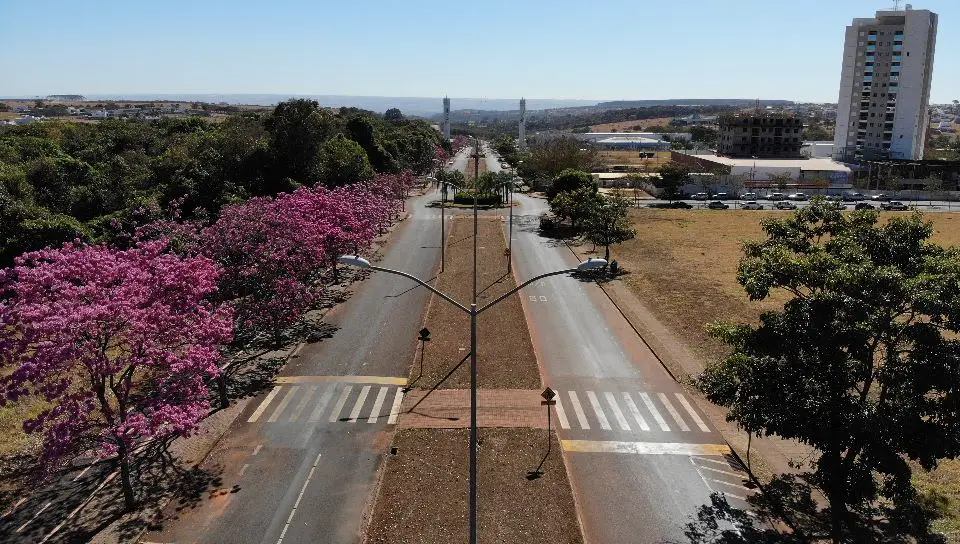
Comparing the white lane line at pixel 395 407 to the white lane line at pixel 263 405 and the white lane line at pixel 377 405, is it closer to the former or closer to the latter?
the white lane line at pixel 377 405

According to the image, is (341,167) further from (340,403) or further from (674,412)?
(674,412)

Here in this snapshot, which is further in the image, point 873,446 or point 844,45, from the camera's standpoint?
point 844,45

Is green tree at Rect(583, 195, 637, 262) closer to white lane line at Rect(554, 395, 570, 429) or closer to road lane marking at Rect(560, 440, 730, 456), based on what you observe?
white lane line at Rect(554, 395, 570, 429)

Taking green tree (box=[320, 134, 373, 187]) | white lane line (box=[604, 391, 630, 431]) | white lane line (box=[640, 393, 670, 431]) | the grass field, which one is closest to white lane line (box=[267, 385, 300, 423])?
white lane line (box=[604, 391, 630, 431])

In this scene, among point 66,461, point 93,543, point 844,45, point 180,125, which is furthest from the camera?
point 844,45

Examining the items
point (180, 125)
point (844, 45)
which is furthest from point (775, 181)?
point (180, 125)

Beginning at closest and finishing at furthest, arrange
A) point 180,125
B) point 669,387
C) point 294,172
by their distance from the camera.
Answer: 1. point 669,387
2. point 294,172
3. point 180,125

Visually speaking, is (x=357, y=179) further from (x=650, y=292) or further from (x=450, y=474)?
(x=450, y=474)
